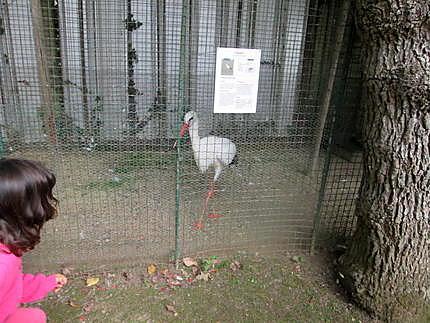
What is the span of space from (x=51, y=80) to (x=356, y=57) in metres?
3.12

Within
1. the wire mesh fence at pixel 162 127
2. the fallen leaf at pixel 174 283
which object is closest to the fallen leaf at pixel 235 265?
the wire mesh fence at pixel 162 127

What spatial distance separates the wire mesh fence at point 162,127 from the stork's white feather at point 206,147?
21mm

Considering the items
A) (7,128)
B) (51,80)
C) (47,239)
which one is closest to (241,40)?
(51,80)

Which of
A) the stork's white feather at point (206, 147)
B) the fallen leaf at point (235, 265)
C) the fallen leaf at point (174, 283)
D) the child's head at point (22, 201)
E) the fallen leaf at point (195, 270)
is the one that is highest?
the child's head at point (22, 201)

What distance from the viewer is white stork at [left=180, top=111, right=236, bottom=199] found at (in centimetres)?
353

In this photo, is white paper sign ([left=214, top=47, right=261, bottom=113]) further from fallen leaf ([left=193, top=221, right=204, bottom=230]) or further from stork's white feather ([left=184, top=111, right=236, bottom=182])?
fallen leaf ([left=193, top=221, right=204, bottom=230])

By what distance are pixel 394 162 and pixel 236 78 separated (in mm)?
1198

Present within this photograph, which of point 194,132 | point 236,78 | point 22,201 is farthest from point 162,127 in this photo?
point 22,201

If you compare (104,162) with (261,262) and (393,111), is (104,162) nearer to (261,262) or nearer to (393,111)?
(261,262)

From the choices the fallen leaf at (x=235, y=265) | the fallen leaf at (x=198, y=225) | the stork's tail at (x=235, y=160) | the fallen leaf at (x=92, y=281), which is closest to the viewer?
the fallen leaf at (x=92, y=281)

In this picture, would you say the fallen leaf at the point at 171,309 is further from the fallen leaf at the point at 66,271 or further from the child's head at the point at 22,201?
the child's head at the point at 22,201

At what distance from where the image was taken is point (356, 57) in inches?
113

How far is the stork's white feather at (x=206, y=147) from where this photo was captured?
3531mm

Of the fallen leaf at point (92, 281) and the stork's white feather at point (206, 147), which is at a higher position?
the stork's white feather at point (206, 147)
